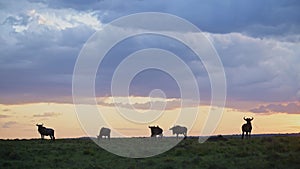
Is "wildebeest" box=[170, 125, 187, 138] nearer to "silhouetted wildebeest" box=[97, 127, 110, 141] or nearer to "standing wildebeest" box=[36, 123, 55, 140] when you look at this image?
"silhouetted wildebeest" box=[97, 127, 110, 141]

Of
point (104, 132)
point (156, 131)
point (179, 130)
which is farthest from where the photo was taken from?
point (156, 131)

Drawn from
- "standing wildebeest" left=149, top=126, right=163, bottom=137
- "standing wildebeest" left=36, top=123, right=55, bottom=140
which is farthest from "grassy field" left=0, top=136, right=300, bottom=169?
"standing wildebeest" left=149, top=126, right=163, bottom=137

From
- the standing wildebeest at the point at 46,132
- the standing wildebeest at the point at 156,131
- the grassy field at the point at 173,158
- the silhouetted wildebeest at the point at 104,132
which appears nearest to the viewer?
the grassy field at the point at 173,158

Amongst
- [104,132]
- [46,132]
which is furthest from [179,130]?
[46,132]

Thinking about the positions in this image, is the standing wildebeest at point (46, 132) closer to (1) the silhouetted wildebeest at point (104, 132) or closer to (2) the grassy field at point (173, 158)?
(1) the silhouetted wildebeest at point (104, 132)

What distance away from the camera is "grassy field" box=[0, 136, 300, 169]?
29.8 m

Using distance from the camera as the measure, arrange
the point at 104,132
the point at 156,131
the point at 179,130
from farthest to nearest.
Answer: the point at 156,131
the point at 179,130
the point at 104,132

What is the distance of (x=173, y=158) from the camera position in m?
32.4

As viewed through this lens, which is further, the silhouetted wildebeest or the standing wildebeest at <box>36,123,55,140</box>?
the standing wildebeest at <box>36,123,55,140</box>

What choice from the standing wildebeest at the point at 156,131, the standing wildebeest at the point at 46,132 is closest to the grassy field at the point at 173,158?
the standing wildebeest at the point at 46,132

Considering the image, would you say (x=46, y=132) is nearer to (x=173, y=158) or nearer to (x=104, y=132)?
(x=104, y=132)

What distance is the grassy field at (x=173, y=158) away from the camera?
97.9ft

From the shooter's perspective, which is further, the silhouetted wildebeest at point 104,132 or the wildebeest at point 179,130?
the wildebeest at point 179,130

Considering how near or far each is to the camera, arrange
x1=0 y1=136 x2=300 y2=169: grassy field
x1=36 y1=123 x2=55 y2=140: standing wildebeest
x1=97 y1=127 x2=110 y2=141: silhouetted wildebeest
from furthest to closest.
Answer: x1=36 y1=123 x2=55 y2=140: standing wildebeest < x1=97 y1=127 x2=110 y2=141: silhouetted wildebeest < x1=0 y1=136 x2=300 y2=169: grassy field
